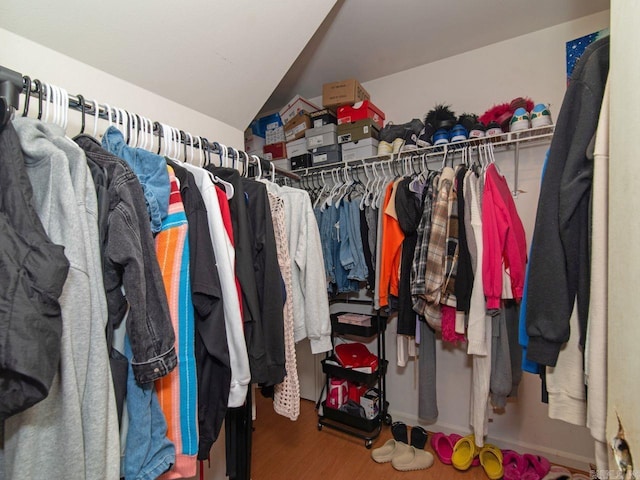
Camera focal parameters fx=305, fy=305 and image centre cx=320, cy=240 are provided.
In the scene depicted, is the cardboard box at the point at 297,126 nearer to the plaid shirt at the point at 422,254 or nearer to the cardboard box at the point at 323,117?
the cardboard box at the point at 323,117

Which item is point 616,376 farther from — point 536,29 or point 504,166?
point 536,29

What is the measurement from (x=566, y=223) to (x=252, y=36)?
4.20ft

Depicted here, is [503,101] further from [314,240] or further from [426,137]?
[314,240]

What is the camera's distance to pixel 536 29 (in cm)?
187

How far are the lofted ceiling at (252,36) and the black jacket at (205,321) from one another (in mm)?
509

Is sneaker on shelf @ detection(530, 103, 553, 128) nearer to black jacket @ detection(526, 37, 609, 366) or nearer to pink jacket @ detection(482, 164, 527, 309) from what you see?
pink jacket @ detection(482, 164, 527, 309)

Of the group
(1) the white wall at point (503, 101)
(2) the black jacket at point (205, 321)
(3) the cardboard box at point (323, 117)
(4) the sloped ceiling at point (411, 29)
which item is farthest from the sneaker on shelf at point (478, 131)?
(2) the black jacket at point (205, 321)

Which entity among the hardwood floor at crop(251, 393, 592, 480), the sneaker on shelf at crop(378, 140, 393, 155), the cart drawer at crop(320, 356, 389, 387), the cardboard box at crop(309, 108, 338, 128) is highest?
the cardboard box at crop(309, 108, 338, 128)

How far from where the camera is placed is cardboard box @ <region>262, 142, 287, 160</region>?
2.50 m

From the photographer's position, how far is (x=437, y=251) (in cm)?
154

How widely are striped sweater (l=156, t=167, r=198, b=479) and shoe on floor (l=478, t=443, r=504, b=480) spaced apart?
1747 mm

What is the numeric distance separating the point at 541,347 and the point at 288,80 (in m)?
2.42

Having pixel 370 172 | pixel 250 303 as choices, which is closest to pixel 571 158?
pixel 250 303

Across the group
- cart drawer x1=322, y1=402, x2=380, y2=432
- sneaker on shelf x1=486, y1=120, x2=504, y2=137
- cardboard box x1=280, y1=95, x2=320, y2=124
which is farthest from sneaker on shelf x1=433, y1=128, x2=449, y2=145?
cart drawer x1=322, y1=402, x2=380, y2=432
